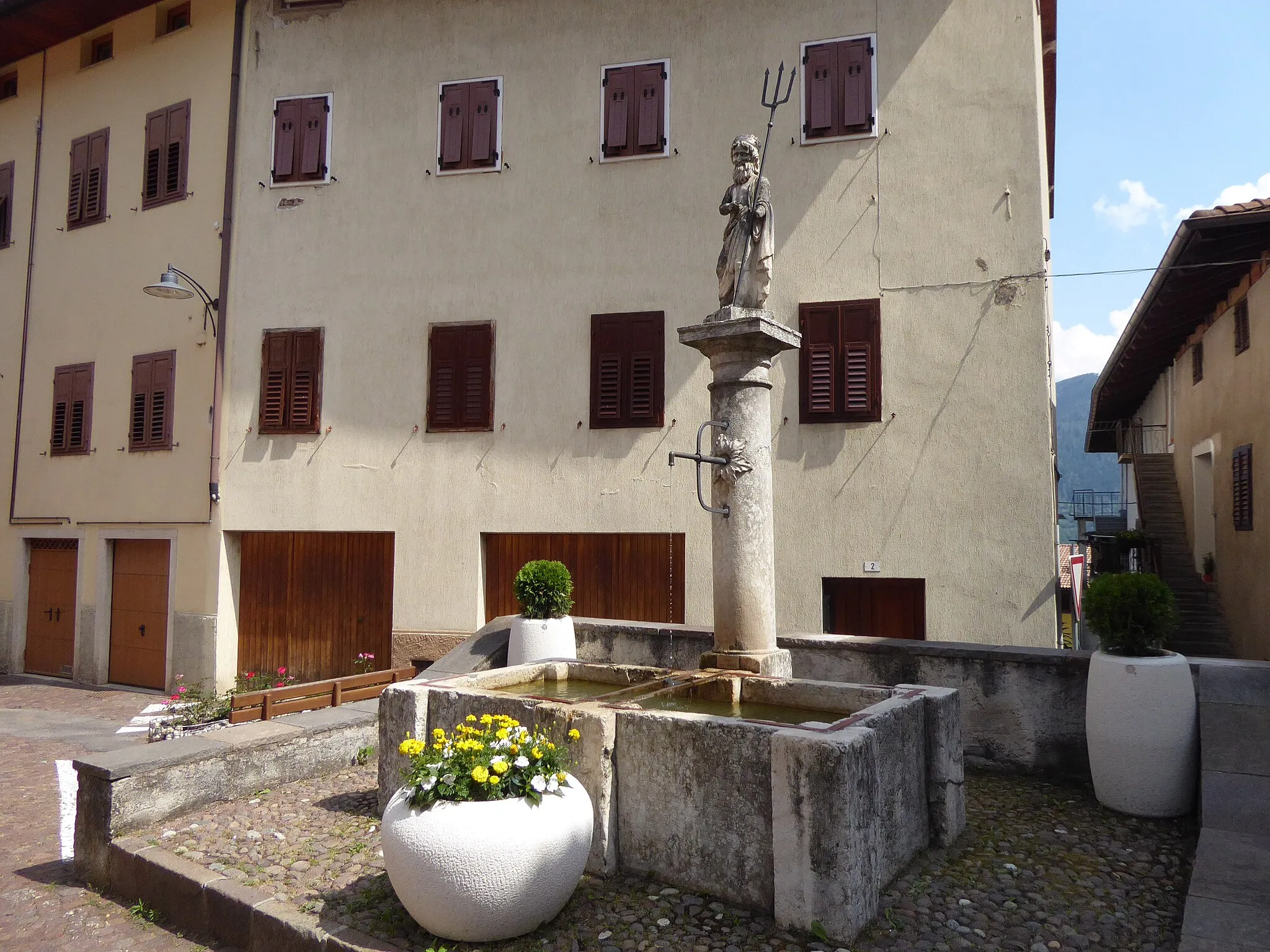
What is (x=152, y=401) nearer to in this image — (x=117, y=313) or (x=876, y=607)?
(x=117, y=313)

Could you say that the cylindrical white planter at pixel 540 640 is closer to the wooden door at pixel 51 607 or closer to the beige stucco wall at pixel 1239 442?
the beige stucco wall at pixel 1239 442

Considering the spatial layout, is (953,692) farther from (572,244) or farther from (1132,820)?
(572,244)

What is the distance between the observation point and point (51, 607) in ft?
49.9

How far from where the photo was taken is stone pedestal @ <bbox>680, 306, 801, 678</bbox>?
6492 mm

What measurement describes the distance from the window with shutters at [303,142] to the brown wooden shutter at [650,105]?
4471mm

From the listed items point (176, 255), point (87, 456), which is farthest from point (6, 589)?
point (176, 255)

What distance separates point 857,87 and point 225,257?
8822mm

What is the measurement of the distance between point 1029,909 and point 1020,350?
22.9 feet

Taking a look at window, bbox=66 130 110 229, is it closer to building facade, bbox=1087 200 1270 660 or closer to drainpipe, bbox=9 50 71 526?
drainpipe, bbox=9 50 71 526

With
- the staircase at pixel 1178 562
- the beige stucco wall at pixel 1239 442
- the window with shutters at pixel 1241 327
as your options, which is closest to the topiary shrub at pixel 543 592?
the staircase at pixel 1178 562

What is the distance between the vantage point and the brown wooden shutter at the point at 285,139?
1298 centimetres

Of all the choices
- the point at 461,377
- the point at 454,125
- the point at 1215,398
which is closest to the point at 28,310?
the point at 454,125

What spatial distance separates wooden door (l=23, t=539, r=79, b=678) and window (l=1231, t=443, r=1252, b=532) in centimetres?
1701

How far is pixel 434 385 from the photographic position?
12117 mm
